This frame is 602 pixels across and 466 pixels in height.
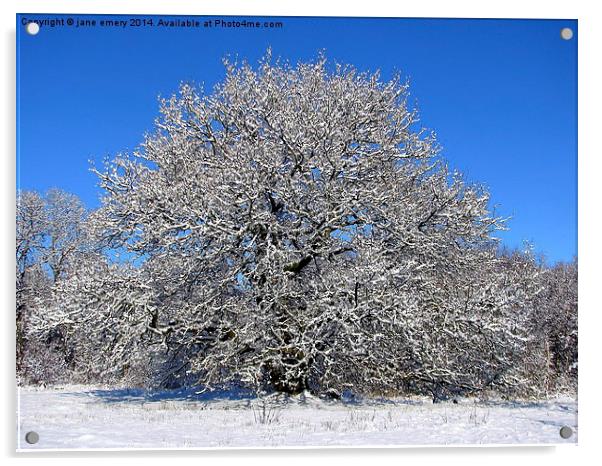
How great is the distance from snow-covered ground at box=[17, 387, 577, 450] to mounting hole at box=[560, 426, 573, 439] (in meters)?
0.06

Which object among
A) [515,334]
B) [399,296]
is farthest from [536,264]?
[399,296]

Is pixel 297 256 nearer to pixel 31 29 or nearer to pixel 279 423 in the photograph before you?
pixel 279 423

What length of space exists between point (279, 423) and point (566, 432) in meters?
3.81

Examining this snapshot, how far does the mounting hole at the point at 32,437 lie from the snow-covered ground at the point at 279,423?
50mm

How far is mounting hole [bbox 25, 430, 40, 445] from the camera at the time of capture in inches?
342

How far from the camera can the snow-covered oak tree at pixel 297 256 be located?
37.4 ft

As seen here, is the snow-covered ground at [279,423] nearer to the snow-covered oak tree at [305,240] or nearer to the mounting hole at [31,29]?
the snow-covered oak tree at [305,240]

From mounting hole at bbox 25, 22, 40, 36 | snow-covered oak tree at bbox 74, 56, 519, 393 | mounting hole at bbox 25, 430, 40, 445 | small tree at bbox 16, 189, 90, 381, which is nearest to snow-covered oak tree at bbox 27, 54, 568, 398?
snow-covered oak tree at bbox 74, 56, 519, 393

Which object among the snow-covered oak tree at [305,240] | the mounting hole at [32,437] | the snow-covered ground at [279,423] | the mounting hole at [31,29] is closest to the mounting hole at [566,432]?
the snow-covered ground at [279,423]

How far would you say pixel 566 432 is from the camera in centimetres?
909

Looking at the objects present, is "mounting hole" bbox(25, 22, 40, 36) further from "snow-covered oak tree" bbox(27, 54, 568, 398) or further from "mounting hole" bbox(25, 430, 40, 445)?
"mounting hole" bbox(25, 430, 40, 445)
